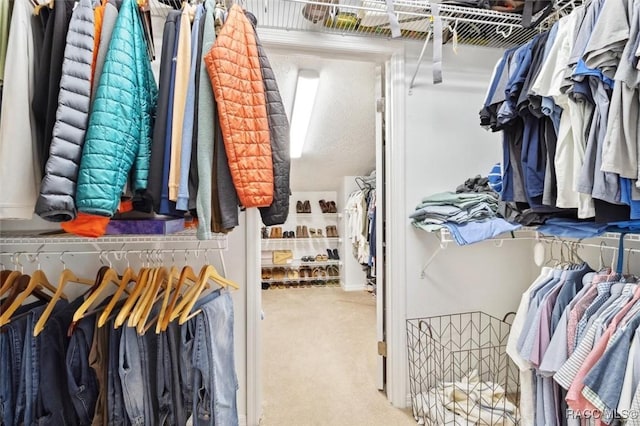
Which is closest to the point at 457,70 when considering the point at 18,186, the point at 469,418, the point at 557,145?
the point at 557,145

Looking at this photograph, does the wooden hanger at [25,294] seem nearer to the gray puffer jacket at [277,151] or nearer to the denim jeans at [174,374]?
the denim jeans at [174,374]

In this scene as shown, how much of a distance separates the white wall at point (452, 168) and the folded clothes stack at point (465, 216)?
172mm

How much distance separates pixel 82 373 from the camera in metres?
1.12

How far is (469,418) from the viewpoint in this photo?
1631 mm

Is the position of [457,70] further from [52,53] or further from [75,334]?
[75,334]

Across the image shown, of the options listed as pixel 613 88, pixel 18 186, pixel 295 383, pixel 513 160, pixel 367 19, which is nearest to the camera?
pixel 18 186

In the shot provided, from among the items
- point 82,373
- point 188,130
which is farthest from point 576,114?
point 82,373

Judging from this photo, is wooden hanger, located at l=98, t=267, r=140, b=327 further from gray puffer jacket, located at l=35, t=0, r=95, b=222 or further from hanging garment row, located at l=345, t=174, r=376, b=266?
hanging garment row, located at l=345, t=174, r=376, b=266

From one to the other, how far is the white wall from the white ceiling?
0.53 metres

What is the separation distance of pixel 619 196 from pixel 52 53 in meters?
1.59

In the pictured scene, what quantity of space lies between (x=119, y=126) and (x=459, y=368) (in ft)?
6.61

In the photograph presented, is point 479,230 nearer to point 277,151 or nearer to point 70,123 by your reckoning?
point 277,151

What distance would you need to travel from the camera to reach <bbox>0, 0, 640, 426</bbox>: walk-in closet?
2.93ft

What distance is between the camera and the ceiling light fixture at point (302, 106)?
255 centimetres
